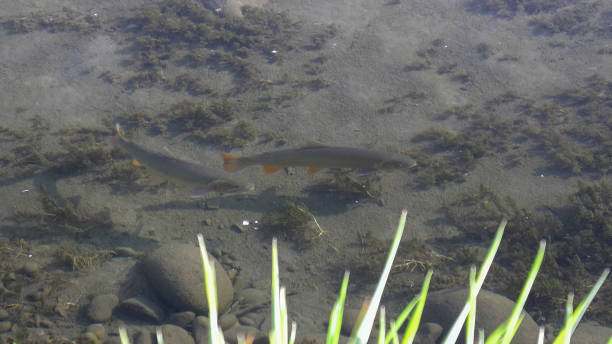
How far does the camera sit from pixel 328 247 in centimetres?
573

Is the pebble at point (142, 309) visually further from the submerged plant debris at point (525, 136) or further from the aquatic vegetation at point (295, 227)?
the submerged plant debris at point (525, 136)

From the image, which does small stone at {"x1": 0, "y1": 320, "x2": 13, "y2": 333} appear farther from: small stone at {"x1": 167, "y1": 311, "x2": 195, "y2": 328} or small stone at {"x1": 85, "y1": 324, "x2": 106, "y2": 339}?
small stone at {"x1": 167, "y1": 311, "x2": 195, "y2": 328}

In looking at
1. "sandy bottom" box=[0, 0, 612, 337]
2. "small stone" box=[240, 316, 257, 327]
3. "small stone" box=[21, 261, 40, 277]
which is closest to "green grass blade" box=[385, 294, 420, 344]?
"sandy bottom" box=[0, 0, 612, 337]

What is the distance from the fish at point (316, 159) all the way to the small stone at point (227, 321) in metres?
2.30

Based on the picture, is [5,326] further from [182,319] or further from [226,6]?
[226,6]

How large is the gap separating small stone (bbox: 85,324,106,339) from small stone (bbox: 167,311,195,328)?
67 cm

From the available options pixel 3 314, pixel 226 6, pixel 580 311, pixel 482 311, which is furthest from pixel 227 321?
pixel 226 6

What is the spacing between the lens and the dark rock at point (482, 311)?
4.29 meters

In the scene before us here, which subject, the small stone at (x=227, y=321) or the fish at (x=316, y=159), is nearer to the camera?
the small stone at (x=227, y=321)

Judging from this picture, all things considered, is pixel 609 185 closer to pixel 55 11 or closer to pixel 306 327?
pixel 306 327

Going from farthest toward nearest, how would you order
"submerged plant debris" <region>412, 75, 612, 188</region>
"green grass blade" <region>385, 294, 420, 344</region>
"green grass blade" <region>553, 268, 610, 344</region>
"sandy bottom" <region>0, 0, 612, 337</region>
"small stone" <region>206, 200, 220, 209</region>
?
"submerged plant debris" <region>412, 75, 612, 188</region> < "small stone" <region>206, 200, 220, 209</region> < "sandy bottom" <region>0, 0, 612, 337</region> < "green grass blade" <region>385, 294, 420, 344</region> < "green grass blade" <region>553, 268, 610, 344</region>

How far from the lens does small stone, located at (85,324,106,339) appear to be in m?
4.13

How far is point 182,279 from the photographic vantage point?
4629mm

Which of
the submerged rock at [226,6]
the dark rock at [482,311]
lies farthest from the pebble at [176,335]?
the submerged rock at [226,6]
